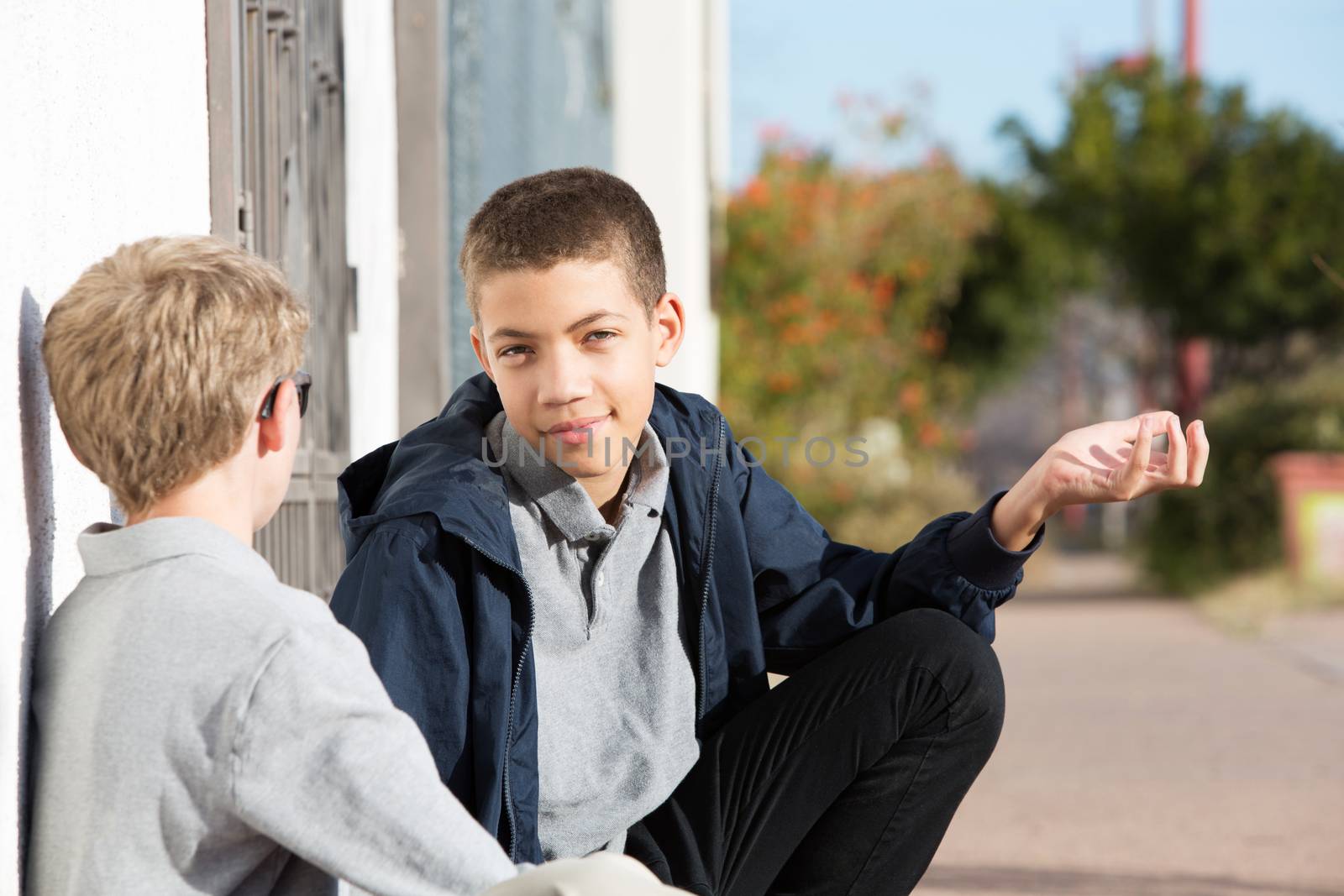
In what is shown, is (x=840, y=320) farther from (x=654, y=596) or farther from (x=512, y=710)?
(x=512, y=710)

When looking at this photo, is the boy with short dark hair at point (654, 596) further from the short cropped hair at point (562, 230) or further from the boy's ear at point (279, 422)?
the boy's ear at point (279, 422)

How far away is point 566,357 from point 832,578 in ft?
1.80

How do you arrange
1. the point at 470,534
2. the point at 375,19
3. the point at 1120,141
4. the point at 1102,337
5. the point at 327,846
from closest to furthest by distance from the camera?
the point at 327,846
the point at 470,534
the point at 375,19
the point at 1120,141
the point at 1102,337

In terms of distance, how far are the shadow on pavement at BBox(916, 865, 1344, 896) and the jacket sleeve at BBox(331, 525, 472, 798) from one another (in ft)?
7.08

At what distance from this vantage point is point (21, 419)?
1357 mm

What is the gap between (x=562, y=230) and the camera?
2.03 m

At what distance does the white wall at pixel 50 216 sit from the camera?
130 centimetres

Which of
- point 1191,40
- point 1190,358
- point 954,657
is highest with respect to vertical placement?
point 1191,40

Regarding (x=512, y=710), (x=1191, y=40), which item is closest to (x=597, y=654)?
(x=512, y=710)

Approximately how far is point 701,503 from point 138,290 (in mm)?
1047

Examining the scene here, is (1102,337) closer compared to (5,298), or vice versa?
(5,298)

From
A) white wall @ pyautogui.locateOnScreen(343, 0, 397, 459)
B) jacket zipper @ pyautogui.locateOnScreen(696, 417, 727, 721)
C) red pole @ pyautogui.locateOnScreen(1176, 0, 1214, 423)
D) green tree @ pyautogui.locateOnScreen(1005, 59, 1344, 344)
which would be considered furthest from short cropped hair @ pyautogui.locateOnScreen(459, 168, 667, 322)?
red pole @ pyautogui.locateOnScreen(1176, 0, 1214, 423)

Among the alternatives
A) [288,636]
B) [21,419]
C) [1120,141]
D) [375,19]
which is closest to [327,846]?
[288,636]

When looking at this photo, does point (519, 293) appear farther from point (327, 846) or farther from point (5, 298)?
point (327, 846)
